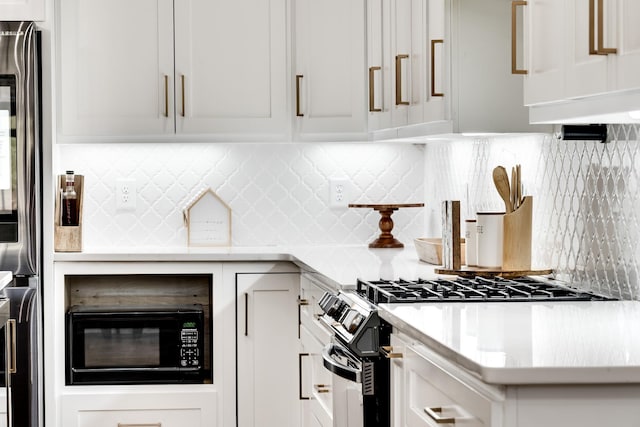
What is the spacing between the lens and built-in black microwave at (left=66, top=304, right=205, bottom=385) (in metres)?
3.87

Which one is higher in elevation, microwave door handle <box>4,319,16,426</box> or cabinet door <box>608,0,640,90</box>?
cabinet door <box>608,0,640,90</box>

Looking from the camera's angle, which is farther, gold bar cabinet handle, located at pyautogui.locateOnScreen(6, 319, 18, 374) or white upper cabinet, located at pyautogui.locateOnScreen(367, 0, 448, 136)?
gold bar cabinet handle, located at pyautogui.locateOnScreen(6, 319, 18, 374)

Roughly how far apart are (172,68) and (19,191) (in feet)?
2.61

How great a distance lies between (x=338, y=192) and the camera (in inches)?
173

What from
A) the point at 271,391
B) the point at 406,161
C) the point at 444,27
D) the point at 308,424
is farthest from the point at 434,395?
the point at 406,161

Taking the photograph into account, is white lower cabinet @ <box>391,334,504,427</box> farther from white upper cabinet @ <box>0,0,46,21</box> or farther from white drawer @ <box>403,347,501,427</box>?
white upper cabinet @ <box>0,0,46,21</box>

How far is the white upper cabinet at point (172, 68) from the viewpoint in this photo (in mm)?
3957

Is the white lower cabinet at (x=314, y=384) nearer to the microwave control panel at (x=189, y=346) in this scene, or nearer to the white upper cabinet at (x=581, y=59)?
the microwave control panel at (x=189, y=346)

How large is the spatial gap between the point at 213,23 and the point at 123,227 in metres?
1.00

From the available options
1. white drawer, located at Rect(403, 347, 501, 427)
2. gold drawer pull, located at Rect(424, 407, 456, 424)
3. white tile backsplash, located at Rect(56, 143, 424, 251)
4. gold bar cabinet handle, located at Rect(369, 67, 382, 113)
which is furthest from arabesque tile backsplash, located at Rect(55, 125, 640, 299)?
gold drawer pull, located at Rect(424, 407, 456, 424)

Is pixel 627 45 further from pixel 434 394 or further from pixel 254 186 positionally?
pixel 254 186

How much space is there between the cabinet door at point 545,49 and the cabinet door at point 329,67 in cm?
190

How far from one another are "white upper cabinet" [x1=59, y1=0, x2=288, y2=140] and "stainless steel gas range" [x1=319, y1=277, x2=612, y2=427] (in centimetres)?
155

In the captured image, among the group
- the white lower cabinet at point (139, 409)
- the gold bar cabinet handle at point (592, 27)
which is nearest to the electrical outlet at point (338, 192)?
the white lower cabinet at point (139, 409)
